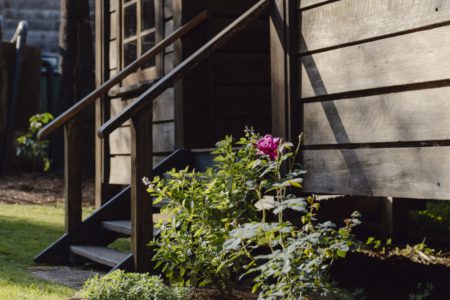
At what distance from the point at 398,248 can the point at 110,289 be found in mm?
3884

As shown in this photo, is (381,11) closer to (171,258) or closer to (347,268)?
(171,258)

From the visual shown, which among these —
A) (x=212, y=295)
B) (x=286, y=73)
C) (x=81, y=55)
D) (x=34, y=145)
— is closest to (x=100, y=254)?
(x=212, y=295)

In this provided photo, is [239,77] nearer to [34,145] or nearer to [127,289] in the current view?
[127,289]

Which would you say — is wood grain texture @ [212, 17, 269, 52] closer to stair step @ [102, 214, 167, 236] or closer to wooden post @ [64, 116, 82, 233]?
wooden post @ [64, 116, 82, 233]

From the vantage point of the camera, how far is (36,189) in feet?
40.0

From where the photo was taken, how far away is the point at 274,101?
529 centimetres

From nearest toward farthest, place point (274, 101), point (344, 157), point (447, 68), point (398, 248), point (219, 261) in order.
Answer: point (447, 68)
point (219, 261)
point (344, 157)
point (274, 101)
point (398, 248)

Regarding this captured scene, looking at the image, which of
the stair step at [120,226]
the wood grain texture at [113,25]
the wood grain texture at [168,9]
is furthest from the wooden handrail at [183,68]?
the wood grain texture at [113,25]

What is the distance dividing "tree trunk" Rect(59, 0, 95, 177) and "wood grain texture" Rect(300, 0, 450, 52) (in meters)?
8.34

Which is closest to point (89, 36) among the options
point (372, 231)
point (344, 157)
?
point (372, 231)

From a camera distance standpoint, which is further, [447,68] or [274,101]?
[274,101]

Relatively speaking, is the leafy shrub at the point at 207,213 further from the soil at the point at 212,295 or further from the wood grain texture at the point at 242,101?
the wood grain texture at the point at 242,101

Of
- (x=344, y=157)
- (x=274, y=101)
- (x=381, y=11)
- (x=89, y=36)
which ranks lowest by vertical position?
(x=344, y=157)

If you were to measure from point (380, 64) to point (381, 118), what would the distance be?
0.30 meters
